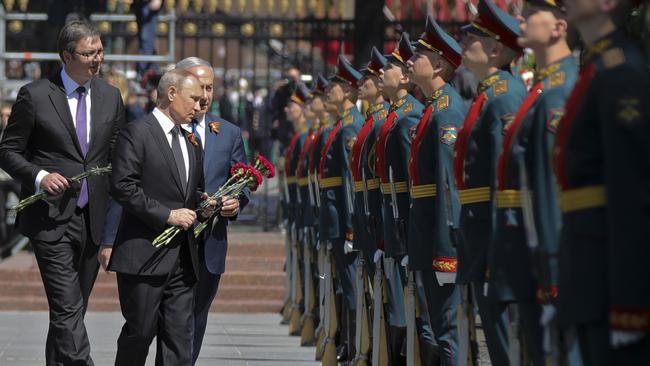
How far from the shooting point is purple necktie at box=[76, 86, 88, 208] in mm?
8492

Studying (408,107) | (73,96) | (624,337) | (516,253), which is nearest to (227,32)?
(408,107)

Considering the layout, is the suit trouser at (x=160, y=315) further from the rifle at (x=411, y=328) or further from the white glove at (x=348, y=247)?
the white glove at (x=348, y=247)

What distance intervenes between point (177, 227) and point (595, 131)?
3.34 meters

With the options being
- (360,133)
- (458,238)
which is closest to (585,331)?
(458,238)

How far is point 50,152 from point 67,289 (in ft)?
2.53

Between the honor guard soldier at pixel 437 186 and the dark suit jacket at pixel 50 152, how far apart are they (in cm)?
172

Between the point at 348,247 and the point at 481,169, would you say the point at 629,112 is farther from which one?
the point at 348,247

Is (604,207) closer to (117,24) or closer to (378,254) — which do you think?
(378,254)

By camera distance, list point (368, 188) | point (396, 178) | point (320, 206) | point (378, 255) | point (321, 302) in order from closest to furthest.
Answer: point (396, 178) → point (378, 255) → point (368, 188) → point (320, 206) → point (321, 302)

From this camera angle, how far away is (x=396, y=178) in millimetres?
8719

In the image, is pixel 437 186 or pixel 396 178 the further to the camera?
pixel 396 178

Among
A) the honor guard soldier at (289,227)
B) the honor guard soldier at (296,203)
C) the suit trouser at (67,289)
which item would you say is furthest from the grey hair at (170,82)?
the honor guard soldier at (289,227)

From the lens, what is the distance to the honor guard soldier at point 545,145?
546cm

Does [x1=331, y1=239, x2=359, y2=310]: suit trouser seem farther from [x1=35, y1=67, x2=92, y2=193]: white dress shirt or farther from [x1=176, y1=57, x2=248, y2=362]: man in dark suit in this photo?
[x1=35, y1=67, x2=92, y2=193]: white dress shirt
